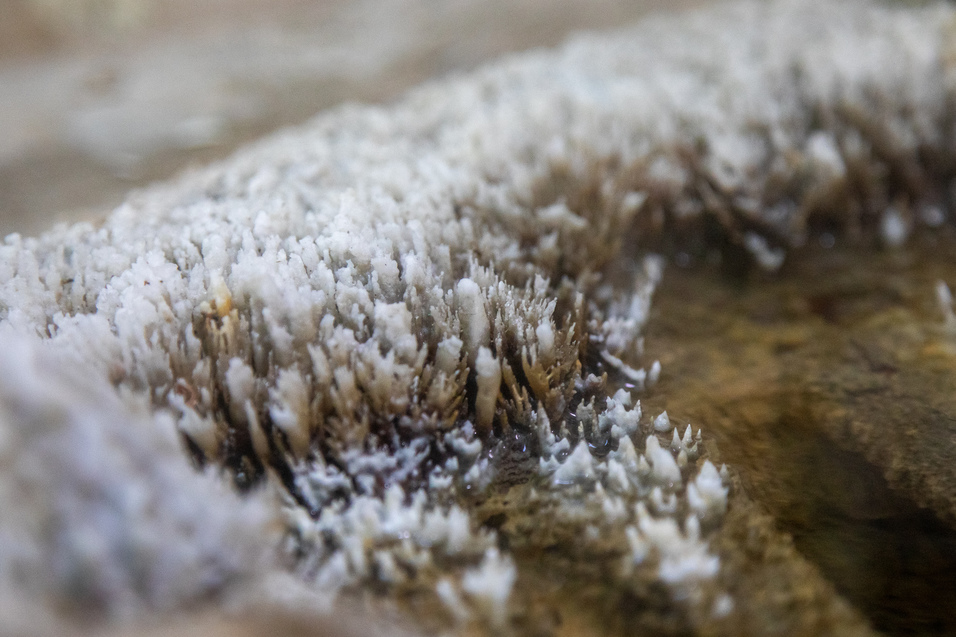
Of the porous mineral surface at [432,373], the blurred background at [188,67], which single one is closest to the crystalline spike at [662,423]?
the porous mineral surface at [432,373]

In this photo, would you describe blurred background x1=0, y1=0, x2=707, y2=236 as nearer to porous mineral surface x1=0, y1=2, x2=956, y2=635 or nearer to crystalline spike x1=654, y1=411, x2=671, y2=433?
porous mineral surface x1=0, y1=2, x2=956, y2=635

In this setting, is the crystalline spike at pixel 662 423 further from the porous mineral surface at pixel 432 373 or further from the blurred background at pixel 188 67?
the blurred background at pixel 188 67

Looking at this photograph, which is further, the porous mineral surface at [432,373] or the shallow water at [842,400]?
the shallow water at [842,400]

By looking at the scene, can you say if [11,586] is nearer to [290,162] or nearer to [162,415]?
[162,415]

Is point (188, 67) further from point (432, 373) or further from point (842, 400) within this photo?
point (842, 400)

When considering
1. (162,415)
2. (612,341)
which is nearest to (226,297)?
(162,415)

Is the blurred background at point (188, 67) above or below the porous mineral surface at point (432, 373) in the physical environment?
above

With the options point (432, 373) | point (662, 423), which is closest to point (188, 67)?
point (432, 373)
